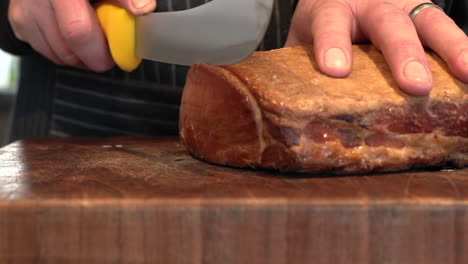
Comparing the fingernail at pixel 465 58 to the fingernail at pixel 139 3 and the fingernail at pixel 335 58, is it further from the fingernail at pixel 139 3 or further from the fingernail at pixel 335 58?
the fingernail at pixel 139 3

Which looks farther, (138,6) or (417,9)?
(417,9)

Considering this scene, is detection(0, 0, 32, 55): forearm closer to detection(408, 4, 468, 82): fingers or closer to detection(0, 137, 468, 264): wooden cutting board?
detection(0, 137, 468, 264): wooden cutting board

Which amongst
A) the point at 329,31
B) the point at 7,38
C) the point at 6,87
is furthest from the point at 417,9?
the point at 6,87

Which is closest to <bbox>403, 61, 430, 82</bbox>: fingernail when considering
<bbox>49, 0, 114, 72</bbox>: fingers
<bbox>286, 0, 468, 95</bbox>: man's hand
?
<bbox>286, 0, 468, 95</bbox>: man's hand

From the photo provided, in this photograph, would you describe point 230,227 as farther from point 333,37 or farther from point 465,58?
point 465,58

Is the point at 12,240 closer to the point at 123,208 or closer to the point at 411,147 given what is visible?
the point at 123,208

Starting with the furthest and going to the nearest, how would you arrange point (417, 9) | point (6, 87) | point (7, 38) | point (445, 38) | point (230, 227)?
point (6, 87), point (7, 38), point (417, 9), point (445, 38), point (230, 227)

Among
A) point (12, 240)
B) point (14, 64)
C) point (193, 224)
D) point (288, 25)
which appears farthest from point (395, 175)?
point (14, 64)
